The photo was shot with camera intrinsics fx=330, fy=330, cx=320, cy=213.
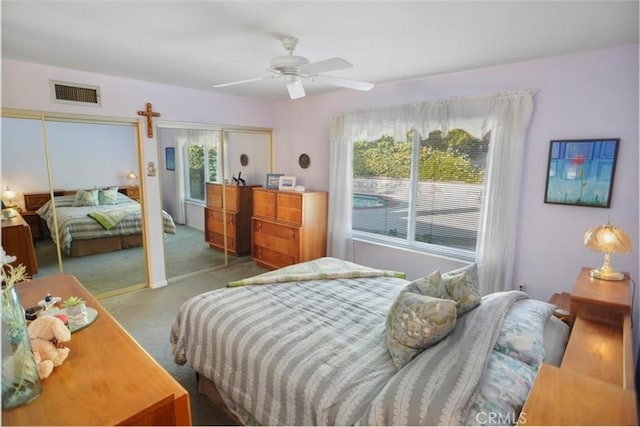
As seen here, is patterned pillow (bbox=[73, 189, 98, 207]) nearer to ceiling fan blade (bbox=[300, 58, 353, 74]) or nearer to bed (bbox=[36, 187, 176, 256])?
bed (bbox=[36, 187, 176, 256])

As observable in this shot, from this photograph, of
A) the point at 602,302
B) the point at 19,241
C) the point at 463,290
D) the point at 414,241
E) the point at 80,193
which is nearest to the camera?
the point at 602,302

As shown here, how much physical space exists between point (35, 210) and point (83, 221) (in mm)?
443

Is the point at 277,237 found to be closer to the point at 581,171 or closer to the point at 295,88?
the point at 295,88

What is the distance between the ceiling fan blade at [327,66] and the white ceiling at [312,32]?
0.24m

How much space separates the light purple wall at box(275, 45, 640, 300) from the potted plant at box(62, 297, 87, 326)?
3.09 meters

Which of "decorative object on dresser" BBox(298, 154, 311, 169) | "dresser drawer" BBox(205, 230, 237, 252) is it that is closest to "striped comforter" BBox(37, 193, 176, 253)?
"dresser drawer" BBox(205, 230, 237, 252)

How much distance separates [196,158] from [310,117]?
1638 mm

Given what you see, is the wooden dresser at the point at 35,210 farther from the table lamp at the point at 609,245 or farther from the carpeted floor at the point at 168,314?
the table lamp at the point at 609,245

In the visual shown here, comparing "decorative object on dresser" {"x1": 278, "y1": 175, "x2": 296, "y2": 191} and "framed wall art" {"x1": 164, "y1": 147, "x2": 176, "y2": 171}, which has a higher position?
"framed wall art" {"x1": 164, "y1": 147, "x2": 176, "y2": 171}

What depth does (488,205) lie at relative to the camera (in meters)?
3.07

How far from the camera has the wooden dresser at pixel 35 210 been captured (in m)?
3.14

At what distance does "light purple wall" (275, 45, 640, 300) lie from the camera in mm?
2447

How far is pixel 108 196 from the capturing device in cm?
363

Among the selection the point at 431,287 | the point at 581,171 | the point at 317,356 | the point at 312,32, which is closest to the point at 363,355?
the point at 317,356
